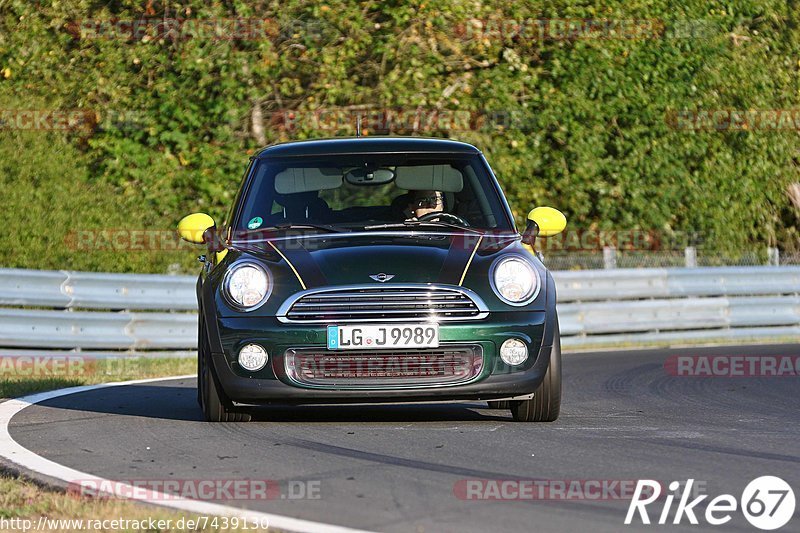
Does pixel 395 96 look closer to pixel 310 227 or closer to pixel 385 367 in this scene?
pixel 310 227

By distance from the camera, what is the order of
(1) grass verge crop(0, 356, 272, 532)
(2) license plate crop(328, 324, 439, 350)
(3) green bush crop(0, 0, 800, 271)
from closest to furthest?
(1) grass verge crop(0, 356, 272, 532), (2) license plate crop(328, 324, 439, 350), (3) green bush crop(0, 0, 800, 271)

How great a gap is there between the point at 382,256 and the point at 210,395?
116 centimetres

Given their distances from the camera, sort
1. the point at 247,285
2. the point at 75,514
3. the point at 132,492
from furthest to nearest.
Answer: the point at 247,285 < the point at 132,492 < the point at 75,514

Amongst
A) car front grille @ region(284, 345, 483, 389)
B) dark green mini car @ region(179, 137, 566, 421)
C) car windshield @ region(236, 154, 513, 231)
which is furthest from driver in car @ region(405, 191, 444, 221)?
car front grille @ region(284, 345, 483, 389)

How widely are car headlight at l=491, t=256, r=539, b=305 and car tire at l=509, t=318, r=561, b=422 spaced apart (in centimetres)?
28

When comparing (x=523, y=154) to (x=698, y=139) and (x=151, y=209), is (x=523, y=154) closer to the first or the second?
(x=698, y=139)

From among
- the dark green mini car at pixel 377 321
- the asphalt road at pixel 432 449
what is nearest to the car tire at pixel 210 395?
the dark green mini car at pixel 377 321

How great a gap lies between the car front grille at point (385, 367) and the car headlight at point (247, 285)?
1.07 feet

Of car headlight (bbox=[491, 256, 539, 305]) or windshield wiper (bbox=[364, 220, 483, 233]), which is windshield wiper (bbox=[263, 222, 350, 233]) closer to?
windshield wiper (bbox=[364, 220, 483, 233])

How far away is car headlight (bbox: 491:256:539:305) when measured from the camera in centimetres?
705

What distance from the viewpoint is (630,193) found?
20.9 m

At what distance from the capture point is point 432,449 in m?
6.27

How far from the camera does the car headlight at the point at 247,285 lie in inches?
277

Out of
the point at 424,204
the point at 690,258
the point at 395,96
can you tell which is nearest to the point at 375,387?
the point at 424,204
